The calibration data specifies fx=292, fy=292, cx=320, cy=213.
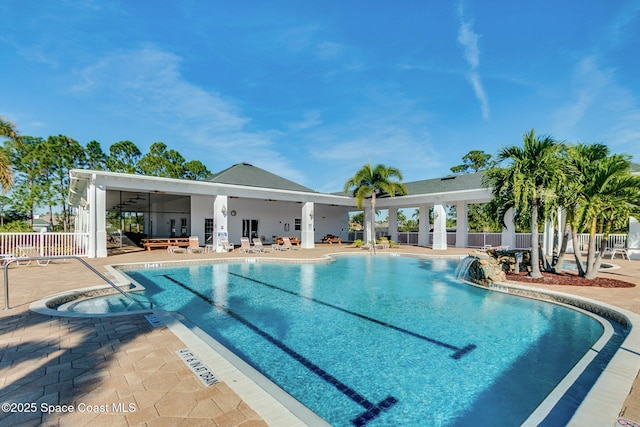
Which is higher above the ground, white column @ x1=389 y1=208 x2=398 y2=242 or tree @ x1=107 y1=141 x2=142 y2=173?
tree @ x1=107 y1=141 x2=142 y2=173

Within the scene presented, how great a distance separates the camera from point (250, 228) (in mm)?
23844

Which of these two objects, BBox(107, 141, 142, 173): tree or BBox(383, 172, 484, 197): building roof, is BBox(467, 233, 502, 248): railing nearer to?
BBox(383, 172, 484, 197): building roof

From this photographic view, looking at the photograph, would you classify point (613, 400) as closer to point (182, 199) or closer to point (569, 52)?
point (569, 52)

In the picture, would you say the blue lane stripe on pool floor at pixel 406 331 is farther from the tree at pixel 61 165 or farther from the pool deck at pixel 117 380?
the tree at pixel 61 165

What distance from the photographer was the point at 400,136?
2392cm

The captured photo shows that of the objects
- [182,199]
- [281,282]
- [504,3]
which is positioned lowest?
[281,282]

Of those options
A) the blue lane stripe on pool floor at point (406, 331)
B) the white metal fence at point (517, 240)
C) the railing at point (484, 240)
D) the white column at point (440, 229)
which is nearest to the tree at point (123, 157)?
the white metal fence at point (517, 240)

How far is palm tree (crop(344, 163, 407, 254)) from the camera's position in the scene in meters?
21.6

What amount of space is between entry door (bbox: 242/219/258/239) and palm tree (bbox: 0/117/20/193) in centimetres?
1317

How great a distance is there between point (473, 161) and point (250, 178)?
1378 inches

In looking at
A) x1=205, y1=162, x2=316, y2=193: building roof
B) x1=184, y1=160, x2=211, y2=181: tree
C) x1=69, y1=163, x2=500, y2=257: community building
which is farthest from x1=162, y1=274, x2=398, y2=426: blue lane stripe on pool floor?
x1=184, y1=160, x2=211, y2=181: tree

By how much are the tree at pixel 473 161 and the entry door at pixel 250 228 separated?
108ft

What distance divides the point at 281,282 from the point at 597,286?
30.4 ft

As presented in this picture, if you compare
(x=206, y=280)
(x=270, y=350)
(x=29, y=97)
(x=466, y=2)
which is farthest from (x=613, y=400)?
(x=29, y=97)
